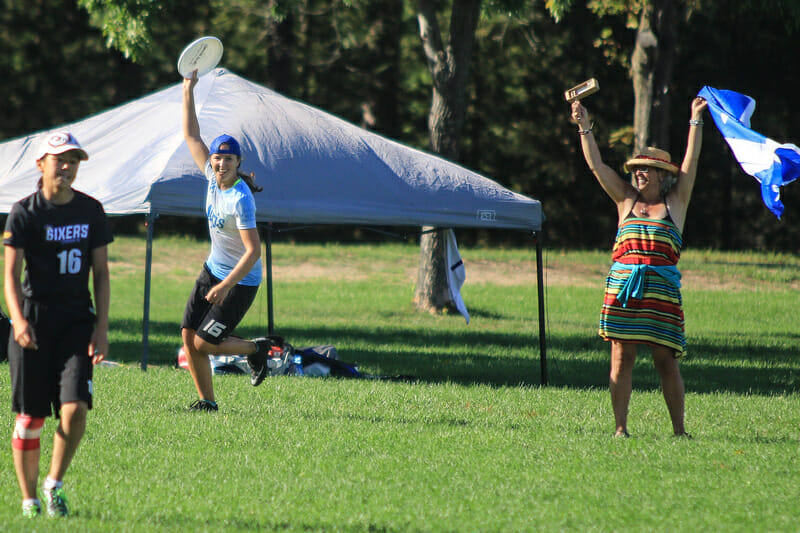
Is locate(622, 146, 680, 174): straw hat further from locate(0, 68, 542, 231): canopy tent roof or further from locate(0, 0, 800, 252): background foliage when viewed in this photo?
locate(0, 0, 800, 252): background foliage

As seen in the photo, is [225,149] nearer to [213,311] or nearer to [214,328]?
[213,311]

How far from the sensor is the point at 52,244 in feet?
14.6

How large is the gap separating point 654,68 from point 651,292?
37.4 ft

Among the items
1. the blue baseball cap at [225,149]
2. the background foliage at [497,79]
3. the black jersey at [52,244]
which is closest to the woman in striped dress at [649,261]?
the blue baseball cap at [225,149]

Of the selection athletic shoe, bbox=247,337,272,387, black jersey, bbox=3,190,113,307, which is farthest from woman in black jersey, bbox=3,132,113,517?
athletic shoe, bbox=247,337,272,387

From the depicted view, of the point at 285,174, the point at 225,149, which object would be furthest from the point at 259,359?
the point at 285,174

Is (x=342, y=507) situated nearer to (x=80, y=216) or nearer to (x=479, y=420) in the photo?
(x=80, y=216)

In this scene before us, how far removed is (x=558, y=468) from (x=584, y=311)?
39.3 ft

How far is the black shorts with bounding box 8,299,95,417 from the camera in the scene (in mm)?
4434

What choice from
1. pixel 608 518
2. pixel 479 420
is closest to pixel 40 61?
pixel 479 420

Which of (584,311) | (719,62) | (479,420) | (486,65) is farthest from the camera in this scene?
(486,65)

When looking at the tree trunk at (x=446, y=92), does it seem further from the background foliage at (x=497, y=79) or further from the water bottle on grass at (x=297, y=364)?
the background foliage at (x=497, y=79)

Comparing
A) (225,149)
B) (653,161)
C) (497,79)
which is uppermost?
(497,79)

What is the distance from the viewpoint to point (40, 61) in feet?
115
